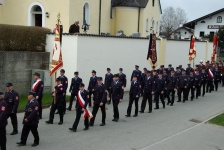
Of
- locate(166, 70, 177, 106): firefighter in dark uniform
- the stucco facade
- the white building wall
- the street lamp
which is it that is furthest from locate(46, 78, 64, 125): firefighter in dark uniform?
the white building wall

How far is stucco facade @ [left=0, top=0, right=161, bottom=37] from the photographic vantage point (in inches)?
1056

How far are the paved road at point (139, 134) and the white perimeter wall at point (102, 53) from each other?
15.0ft

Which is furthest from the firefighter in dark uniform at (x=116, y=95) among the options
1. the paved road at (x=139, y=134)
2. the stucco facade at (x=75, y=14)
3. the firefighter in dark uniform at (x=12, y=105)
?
the stucco facade at (x=75, y=14)

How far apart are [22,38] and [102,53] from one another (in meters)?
4.90

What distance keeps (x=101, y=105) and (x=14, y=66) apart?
7.72m

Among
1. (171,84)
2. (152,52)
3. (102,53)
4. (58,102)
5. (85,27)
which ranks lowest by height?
(58,102)

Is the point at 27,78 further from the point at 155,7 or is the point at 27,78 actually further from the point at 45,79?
the point at 155,7

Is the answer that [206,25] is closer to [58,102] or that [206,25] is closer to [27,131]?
[58,102]

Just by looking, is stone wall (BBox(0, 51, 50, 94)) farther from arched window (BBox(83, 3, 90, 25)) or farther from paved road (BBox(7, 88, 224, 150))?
arched window (BBox(83, 3, 90, 25))

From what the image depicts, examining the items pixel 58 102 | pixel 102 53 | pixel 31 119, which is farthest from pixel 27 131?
pixel 102 53

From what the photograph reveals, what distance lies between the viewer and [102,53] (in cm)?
2228

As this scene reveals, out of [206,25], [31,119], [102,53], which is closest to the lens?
[31,119]

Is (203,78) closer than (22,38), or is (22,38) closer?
(22,38)

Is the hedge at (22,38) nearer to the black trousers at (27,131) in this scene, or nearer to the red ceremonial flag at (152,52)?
the red ceremonial flag at (152,52)
